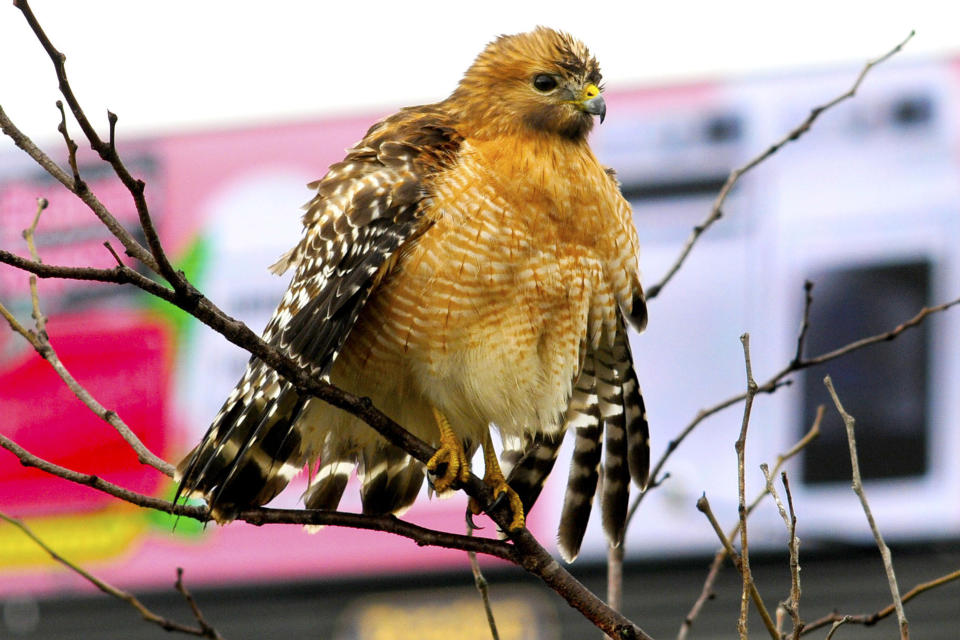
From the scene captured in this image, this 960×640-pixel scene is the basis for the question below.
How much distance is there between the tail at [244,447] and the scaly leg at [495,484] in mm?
582

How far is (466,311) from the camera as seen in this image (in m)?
3.55

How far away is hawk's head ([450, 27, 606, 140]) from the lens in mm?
3902

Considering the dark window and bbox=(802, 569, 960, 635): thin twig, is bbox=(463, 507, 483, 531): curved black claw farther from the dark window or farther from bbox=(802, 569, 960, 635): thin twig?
the dark window

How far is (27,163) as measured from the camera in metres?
9.66

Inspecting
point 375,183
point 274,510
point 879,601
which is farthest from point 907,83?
point 274,510

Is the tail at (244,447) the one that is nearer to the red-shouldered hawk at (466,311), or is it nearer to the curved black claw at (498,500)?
the red-shouldered hawk at (466,311)

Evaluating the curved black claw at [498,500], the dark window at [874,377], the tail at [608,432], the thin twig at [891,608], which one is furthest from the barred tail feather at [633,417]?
the dark window at [874,377]

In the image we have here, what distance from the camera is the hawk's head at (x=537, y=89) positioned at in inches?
154

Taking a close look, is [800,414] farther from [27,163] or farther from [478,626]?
[27,163]

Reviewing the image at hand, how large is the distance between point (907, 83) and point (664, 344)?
2231 millimetres

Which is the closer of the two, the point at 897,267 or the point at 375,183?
the point at 375,183

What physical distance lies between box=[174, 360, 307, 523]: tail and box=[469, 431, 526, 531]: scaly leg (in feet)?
1.91

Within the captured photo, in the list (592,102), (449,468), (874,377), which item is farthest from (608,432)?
(874,377)

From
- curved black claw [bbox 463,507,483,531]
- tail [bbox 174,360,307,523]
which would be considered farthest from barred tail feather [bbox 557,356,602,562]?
tail [bbox 174,360,307,523]
